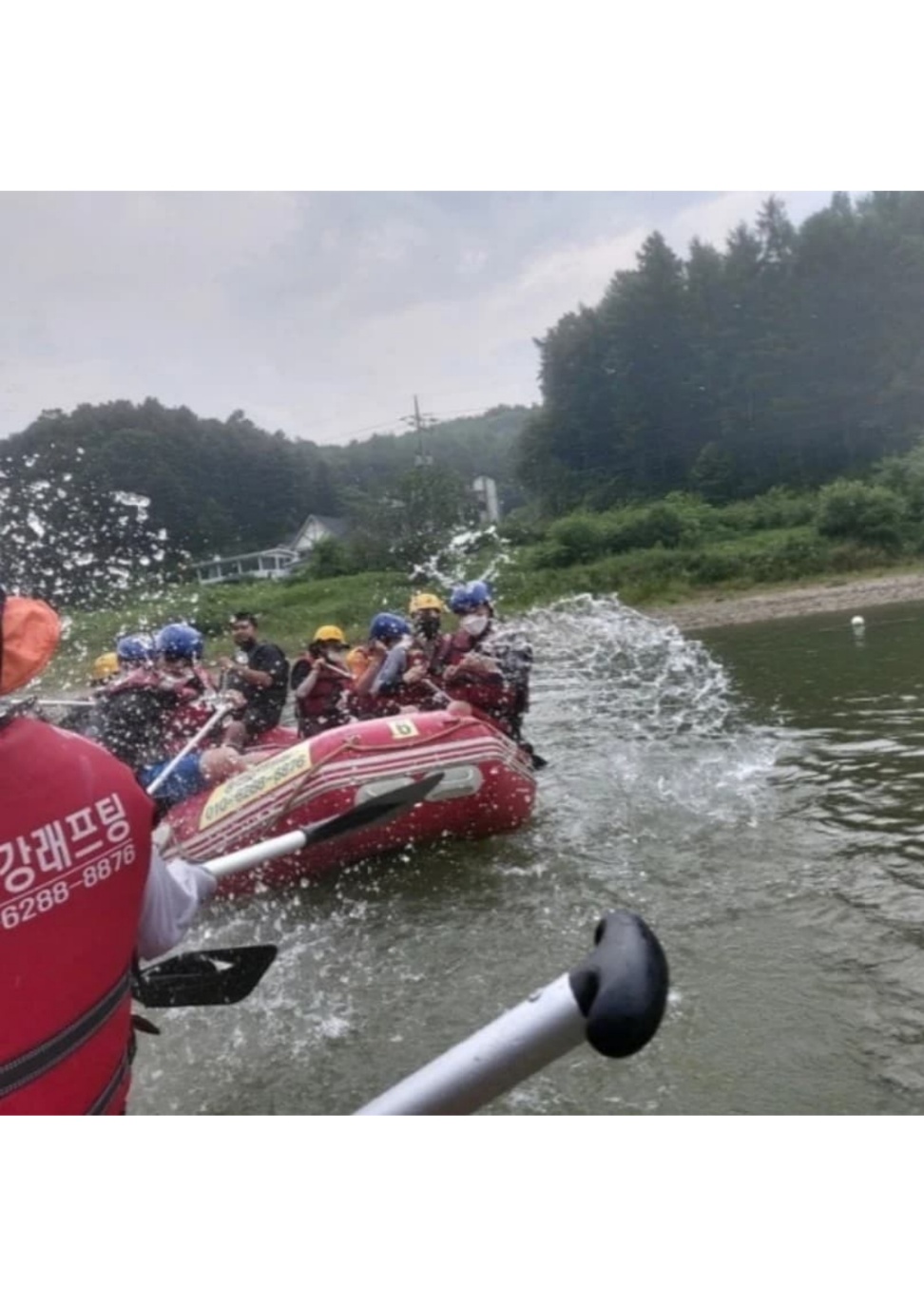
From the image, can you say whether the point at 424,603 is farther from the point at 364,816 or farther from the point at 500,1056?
the point at 500,1056

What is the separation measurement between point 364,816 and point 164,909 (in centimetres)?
80

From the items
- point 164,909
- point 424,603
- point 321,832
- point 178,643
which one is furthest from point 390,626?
point 164,909

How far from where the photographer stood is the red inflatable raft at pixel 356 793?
3.48 meters

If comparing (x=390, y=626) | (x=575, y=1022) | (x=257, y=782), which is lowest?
(x=257, y=782)

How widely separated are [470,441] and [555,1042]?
29.7ft

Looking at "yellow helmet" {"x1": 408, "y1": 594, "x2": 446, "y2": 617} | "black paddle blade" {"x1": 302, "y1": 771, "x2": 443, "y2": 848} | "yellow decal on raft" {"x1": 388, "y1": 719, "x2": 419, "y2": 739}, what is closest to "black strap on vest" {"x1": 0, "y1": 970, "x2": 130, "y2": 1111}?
"black paddle blade" {"x1": 302, "y1": 771, "x2": 443, "y2": 848}

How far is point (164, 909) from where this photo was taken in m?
1.23

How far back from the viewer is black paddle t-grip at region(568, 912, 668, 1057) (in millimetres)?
786

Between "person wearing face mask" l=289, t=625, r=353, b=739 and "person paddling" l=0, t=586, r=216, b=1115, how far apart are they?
3436 millimetres

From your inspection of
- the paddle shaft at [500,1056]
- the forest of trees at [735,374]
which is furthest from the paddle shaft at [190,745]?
the forest of trees at [735,374]

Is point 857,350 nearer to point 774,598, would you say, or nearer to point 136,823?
point 774,598

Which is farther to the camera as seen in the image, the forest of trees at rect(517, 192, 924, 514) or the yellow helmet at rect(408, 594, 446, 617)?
the forest of trees at rect(517, 192, 924, 514)

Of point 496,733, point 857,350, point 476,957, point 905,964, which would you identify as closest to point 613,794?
point 496,733

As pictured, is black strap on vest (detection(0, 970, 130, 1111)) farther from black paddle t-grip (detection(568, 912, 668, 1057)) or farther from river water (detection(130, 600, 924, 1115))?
river water (detection(130, 600, 924, 1115))
